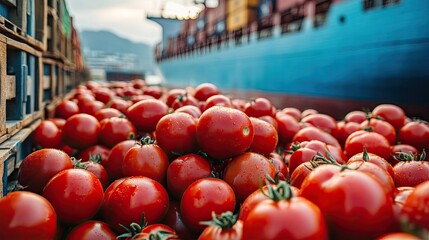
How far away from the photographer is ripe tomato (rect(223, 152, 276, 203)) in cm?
195

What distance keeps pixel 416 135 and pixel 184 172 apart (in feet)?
7.90

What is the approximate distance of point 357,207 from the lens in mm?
1215

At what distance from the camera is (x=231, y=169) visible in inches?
79.8

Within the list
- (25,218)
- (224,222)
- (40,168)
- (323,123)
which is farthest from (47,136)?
(323,123)

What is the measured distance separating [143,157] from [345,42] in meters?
9.58

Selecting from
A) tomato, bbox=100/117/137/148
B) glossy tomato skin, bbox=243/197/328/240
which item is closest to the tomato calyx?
glossy tomato skin, bbox=243/197/328/240

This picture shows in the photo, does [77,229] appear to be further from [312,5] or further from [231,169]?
[312,5]

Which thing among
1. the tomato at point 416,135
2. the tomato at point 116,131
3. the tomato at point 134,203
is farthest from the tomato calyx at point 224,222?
the tomato at point 416,135

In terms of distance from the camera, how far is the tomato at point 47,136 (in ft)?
10.6

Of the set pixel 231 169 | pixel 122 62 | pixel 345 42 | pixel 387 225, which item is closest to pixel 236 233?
pixel 387 225

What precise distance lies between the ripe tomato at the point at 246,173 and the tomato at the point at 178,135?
32 cm

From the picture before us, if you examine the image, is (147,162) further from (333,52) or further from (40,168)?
(333,52)

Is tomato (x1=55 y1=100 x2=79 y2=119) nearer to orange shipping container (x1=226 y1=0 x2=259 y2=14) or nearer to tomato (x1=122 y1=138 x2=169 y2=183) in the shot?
Result: tomato (x1=122 y1=138 x2=169 y2=183)

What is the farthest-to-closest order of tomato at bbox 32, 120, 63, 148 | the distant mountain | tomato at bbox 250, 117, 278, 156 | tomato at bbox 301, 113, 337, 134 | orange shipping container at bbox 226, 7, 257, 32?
the distant mountain, orange shipping container at bbox 226, 7, 257, 32, tomato at bbox 301, 113, 337, 134, tomato at bbox 32, 120, 63, 148, tomato at bbox 250, 117, 278, 156
